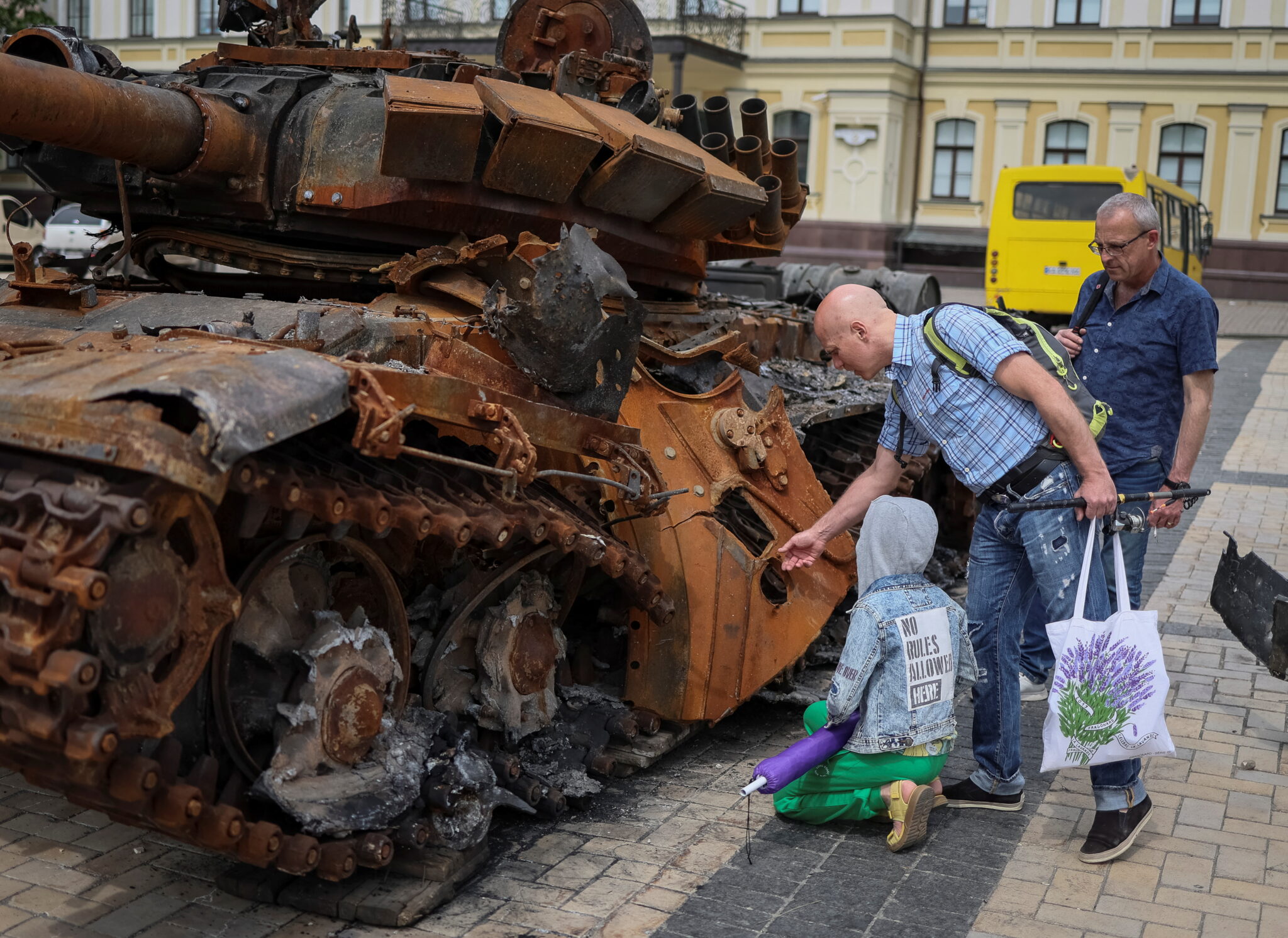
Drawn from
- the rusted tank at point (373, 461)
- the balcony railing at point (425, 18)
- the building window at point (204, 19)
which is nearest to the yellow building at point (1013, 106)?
the balcony railing at point (425, 18)

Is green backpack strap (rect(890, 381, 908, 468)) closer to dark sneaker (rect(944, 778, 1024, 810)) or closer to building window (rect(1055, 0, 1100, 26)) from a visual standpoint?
Result: dark sneaker (rect(944, 778, 1024, 810))

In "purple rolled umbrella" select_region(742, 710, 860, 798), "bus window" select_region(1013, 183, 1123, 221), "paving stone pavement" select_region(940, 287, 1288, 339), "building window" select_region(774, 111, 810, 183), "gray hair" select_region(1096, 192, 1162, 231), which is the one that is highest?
"building window" select_region(774, 111, 810, 183)

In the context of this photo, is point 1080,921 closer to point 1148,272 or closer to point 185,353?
point 1148,272

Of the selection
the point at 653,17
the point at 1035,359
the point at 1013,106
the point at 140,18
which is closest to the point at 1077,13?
the point at 1013,106

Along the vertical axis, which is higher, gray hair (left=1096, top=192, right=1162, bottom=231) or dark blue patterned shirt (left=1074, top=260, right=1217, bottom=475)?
gray hair (left=1096, top=192, right=1162, bottom=231)

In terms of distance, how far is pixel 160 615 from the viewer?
323 cm

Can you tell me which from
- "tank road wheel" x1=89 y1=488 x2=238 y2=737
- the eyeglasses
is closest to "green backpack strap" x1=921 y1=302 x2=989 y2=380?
the eyeglasses

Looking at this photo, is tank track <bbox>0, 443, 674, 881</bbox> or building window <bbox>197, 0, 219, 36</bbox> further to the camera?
building window <bbox>197, 0, 219, 36</bbox>

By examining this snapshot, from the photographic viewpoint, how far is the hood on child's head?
4531 millimetres

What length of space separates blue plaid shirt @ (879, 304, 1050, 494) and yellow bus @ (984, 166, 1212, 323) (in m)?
16.6

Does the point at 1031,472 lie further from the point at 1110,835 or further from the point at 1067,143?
the point at 1067,143

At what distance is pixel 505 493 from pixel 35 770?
1431 millimetres

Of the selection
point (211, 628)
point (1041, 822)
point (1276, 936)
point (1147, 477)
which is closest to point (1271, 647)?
point (1147, 477)

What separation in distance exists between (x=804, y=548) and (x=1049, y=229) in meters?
17.5
